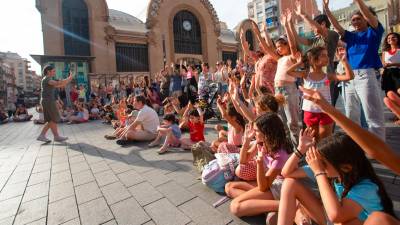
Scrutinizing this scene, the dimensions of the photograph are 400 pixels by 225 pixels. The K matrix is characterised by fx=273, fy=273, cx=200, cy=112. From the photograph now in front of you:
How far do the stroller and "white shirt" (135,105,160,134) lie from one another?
2.34m

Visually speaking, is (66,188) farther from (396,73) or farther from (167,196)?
(396,73)

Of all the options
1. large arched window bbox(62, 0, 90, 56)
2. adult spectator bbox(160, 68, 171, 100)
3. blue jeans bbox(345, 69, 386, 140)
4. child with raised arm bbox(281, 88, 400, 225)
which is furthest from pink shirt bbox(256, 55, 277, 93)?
large arched window bbox(62, 0, 90, 56)

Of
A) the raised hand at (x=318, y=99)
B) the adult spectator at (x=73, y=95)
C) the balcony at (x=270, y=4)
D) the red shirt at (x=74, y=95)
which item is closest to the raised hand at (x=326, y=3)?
the raised hand at (x=318, y=99)

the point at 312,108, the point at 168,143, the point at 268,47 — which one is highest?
the point at 268,47

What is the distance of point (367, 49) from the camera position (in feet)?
11.5

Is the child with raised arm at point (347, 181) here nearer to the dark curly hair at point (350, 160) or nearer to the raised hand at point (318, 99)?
the dark curly hair at point (350, 160)

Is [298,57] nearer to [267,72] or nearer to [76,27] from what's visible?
[267,72]

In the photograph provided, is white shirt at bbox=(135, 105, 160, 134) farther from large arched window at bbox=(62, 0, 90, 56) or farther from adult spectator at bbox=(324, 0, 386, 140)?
large arched window at bbox=(62, 0, 90, 56)

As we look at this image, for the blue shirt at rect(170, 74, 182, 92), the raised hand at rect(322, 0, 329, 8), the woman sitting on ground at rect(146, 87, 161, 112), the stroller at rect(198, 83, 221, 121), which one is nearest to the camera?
the raised hand at rect(322, 0, 329, 8)

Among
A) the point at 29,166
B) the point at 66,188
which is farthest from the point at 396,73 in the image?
the point at 29,166

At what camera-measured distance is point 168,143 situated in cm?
556

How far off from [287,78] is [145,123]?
12.0ft

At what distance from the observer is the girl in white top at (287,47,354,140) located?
11.6 ft

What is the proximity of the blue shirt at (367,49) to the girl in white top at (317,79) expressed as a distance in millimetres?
196
